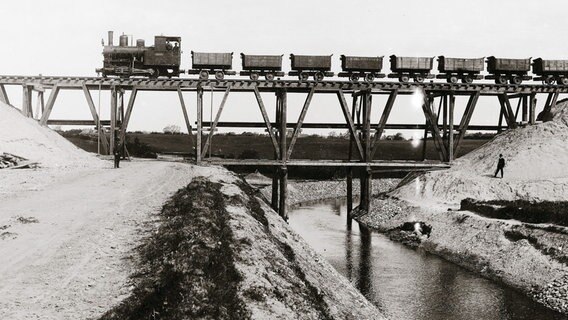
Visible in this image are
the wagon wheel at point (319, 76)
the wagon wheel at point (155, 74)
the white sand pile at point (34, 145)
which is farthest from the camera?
the wagon wheel at point (155, 74)

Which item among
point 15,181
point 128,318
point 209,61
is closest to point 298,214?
point 209,61

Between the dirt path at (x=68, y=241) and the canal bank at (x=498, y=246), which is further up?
the dirt path at (x=68, y=241)

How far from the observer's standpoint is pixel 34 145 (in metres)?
24.9

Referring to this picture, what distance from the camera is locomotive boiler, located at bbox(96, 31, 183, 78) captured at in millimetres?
31438

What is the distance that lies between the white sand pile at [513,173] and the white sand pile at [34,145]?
19.8m

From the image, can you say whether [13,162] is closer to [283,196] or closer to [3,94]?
[3,94]

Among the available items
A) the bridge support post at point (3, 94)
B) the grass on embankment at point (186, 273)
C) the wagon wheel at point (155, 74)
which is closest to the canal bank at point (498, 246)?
the grass on embankment at point (186, 273)

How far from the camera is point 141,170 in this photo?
947 inches

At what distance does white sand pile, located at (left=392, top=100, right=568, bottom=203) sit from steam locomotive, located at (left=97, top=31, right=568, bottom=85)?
390 cm

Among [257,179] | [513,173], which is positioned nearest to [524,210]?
[513,173]

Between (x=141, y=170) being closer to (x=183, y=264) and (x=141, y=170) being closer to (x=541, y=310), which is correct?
(x=183, y=264)

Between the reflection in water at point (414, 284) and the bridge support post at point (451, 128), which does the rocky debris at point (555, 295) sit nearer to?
the reflection in water at point (414, 284)

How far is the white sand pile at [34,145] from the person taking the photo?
2375 cm

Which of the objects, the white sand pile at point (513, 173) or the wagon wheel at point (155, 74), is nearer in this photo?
the white sand pile at point (513, 173)
